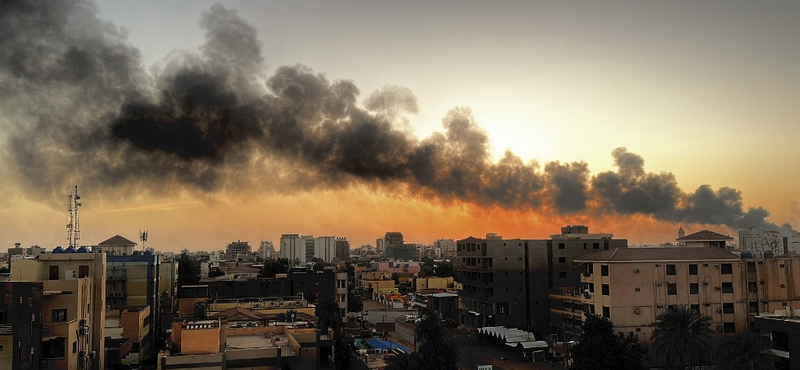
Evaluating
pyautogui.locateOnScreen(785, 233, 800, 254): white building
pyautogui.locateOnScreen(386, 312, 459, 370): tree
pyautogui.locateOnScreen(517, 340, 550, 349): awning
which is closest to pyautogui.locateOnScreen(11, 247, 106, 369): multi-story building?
pyautogui.locateOnScreen(386, 312, 459, 370): tree

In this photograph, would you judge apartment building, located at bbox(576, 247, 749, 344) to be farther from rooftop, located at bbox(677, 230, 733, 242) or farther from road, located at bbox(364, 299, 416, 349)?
road, located at bbox(364, 299, 416, 349)

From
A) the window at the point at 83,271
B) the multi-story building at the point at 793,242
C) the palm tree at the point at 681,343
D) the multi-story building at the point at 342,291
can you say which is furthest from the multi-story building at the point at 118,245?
the multi-story building at the point at 793,242

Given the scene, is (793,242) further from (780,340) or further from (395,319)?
(780,340)

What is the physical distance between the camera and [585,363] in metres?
39.5

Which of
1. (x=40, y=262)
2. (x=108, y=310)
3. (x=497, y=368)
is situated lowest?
(x=497, y=368)

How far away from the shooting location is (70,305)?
36.3m

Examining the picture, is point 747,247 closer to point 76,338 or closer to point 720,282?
point 720,282

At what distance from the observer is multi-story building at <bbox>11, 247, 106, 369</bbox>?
35000 mm

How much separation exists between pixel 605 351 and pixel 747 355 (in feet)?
30.7

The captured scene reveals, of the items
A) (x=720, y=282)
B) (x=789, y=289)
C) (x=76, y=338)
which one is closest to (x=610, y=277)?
(x=720, y=282)

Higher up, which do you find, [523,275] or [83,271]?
[83,271]

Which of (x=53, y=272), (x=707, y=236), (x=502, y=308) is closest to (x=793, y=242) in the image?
(x=707, y=236)

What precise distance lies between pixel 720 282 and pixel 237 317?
3910 cm

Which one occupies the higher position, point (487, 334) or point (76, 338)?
point (76, 338)
